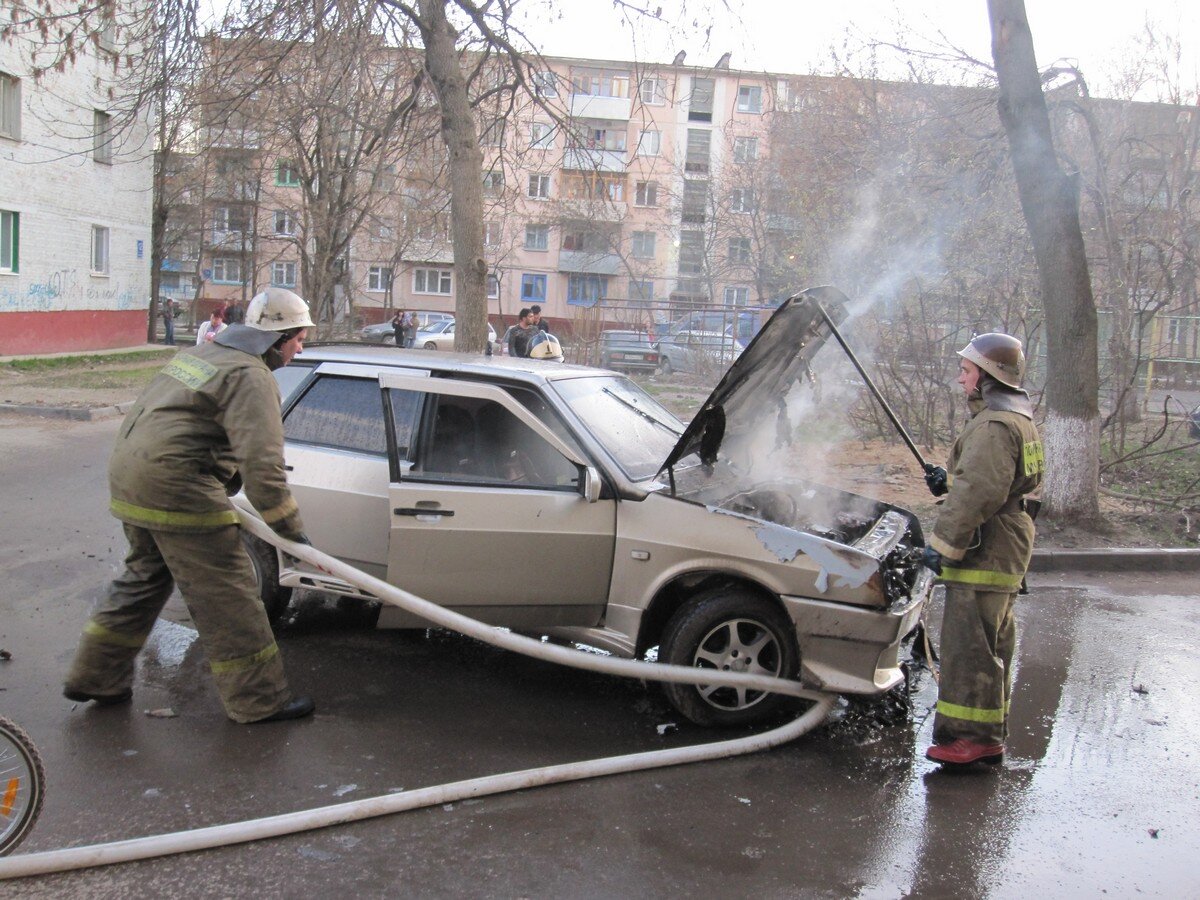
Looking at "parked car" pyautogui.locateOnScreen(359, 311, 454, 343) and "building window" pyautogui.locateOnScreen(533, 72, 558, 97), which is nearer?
"building window" pyautogui.locateOnScreen(533, 72, 558, 97)

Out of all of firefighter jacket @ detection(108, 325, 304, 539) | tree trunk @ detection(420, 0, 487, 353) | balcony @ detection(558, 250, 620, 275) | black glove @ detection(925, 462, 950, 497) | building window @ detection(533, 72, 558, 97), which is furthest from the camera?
balcony @ detection(558, 250, 620, 275)

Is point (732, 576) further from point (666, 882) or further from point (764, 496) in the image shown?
point (666, 882)

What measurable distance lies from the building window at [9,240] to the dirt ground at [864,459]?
2.77 meters

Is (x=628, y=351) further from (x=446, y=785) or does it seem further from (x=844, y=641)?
(x=446, y=785)

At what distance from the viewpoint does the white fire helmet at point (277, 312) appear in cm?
441

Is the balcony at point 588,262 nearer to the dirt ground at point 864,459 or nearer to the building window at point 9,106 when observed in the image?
the building window at point 9,106

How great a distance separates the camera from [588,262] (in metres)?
47.6

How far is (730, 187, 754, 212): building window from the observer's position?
30789 millimetres

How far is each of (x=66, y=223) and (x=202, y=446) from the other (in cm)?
2454

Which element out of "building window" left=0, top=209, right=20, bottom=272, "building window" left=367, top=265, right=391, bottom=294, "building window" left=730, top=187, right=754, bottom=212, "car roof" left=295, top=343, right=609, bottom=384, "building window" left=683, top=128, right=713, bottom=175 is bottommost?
"car roof" left=295, top=343, right=609, bottom=384

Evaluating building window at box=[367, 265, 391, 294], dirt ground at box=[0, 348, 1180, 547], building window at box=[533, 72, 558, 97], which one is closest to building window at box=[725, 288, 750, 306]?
dirt ground at box=[0, 348, 1180, 547]

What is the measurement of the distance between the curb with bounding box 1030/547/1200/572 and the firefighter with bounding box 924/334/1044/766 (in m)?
4.07

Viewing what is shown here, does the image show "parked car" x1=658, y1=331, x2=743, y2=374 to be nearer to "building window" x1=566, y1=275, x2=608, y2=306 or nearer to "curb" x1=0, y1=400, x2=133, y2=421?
"curb" x1=0, y1=400, x2=133, y2=421

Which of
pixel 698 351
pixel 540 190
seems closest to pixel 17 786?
pixel 698 351
